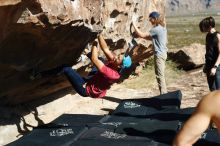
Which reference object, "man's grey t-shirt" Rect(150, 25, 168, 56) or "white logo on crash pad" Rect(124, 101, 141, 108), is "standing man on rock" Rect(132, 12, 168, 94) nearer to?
"man's grey t-shirt" Rect(150, 25, 168, 56)

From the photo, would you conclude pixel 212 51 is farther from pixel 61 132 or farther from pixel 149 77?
pixel 149 77

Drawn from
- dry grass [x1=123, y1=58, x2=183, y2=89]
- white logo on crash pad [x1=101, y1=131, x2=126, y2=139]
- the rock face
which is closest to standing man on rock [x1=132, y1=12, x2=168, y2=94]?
the rock face

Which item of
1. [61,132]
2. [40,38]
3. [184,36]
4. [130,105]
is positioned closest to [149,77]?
[130,105]

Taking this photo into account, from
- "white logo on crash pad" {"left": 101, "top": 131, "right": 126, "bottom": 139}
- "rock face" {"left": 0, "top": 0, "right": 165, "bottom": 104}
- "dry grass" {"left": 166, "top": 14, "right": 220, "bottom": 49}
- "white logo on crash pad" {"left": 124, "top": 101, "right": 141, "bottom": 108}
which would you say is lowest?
"dry grass" {"left": 166, "top": 14, "right": 220, "bottom": 49}

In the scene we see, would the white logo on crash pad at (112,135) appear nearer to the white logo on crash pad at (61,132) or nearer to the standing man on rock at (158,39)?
the white logo on crash pad at (61,132)

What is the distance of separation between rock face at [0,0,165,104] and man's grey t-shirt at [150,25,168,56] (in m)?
1.17

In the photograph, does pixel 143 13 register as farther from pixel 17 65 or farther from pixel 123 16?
pixel 17 65

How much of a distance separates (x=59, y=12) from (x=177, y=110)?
385 centimetres

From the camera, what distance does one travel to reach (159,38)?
1123 cm

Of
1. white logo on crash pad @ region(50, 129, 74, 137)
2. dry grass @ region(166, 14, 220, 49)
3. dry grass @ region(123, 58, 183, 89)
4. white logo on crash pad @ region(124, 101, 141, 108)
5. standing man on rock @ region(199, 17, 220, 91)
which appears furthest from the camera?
dry grass @ region(166, 14, 220, 49)

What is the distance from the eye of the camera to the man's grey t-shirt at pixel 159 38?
1109 centimetres

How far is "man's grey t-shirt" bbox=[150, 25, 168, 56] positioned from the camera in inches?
436

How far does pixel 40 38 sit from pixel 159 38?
417 cm

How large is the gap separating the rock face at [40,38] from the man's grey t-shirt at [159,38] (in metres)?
1.17
